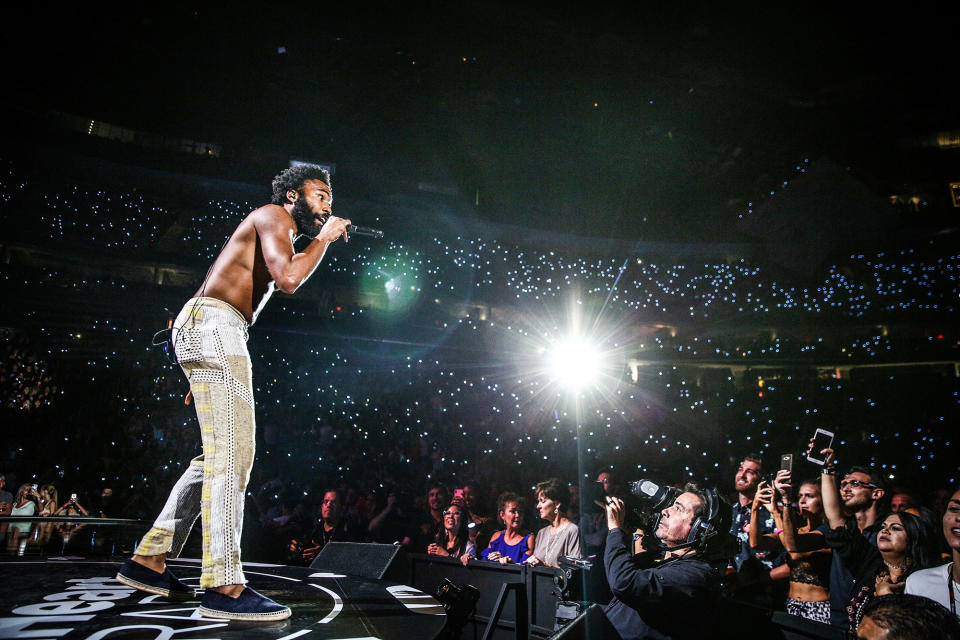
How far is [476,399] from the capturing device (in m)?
9.73

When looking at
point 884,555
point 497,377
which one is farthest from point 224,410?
point 497,377

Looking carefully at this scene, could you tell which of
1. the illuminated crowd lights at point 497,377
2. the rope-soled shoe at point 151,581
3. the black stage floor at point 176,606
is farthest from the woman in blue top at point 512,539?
the illuminated crowd lights at point 497,377

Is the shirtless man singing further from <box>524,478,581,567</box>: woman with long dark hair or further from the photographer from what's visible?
<box>524,478,581,567</box>: woman with long dark hair

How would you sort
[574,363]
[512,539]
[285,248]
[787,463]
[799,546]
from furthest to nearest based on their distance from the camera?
[574,363] → [512,539] → [787,463] → [799,546] → [285,248]

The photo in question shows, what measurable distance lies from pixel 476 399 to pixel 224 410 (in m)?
8.16

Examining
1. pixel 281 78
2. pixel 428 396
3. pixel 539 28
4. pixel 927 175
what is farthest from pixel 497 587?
pixel 927 175

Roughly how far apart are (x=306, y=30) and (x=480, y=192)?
5278mm

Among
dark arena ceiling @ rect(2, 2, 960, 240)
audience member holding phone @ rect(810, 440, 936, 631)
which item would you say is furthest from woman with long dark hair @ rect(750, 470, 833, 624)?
dark arena ceiling @ rect(2, 2, 960, 240)

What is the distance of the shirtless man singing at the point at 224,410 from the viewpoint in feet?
5.12

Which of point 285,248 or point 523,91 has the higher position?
point 523,91

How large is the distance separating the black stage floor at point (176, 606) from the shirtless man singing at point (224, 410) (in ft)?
0.25

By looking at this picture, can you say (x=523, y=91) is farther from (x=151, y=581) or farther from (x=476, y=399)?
(x=151, y=581)

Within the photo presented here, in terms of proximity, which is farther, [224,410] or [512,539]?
[512,539]

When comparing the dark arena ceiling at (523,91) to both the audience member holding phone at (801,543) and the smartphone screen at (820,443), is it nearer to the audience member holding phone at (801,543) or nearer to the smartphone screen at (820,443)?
the smartphone screen at (820,443)
